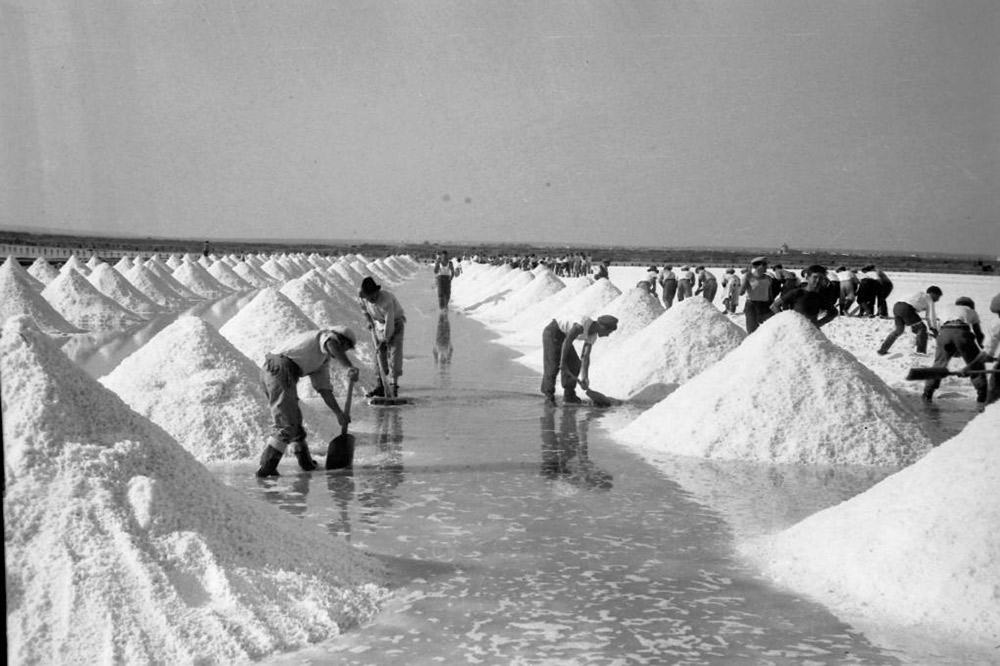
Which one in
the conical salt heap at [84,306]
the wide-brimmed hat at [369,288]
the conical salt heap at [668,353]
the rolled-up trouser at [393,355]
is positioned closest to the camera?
the wide-brimmed hat at [369,288]

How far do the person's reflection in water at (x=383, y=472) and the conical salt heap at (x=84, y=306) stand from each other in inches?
403

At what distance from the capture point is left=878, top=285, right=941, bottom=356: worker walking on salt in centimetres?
1255

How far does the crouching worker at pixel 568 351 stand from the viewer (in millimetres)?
9133

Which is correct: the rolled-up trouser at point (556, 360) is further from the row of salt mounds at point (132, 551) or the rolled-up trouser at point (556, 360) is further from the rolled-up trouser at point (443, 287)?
the rolled-up trouser at point (443, 287)

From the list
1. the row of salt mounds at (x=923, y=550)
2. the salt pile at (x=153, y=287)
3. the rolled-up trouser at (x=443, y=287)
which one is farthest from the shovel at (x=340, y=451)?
the salt pile at (x=153, y=287)

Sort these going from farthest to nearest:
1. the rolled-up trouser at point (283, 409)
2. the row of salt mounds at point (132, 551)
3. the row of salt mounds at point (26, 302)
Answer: the row of salt mounds at point (26, 302), the rolled-up trouser at point (283, 409), the row of salt mounds at point (132, 551)

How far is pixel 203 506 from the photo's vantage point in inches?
159

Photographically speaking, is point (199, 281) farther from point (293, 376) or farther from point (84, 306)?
point (293, 376)

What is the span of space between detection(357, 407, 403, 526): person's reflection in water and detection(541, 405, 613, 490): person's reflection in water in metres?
1.07

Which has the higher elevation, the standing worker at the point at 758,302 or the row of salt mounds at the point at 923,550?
the standing worker at the point at 758,302

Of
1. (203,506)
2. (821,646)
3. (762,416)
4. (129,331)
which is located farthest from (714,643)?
(129,331)

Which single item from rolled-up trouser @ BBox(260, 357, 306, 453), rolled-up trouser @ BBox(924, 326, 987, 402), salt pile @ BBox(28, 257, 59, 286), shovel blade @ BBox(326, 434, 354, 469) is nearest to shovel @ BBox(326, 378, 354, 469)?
shovel blade @ BBox(326, 434, 354, 469)

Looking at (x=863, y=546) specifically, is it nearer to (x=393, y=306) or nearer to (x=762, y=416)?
(x=762, y=416)

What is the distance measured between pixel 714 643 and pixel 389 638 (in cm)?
124
